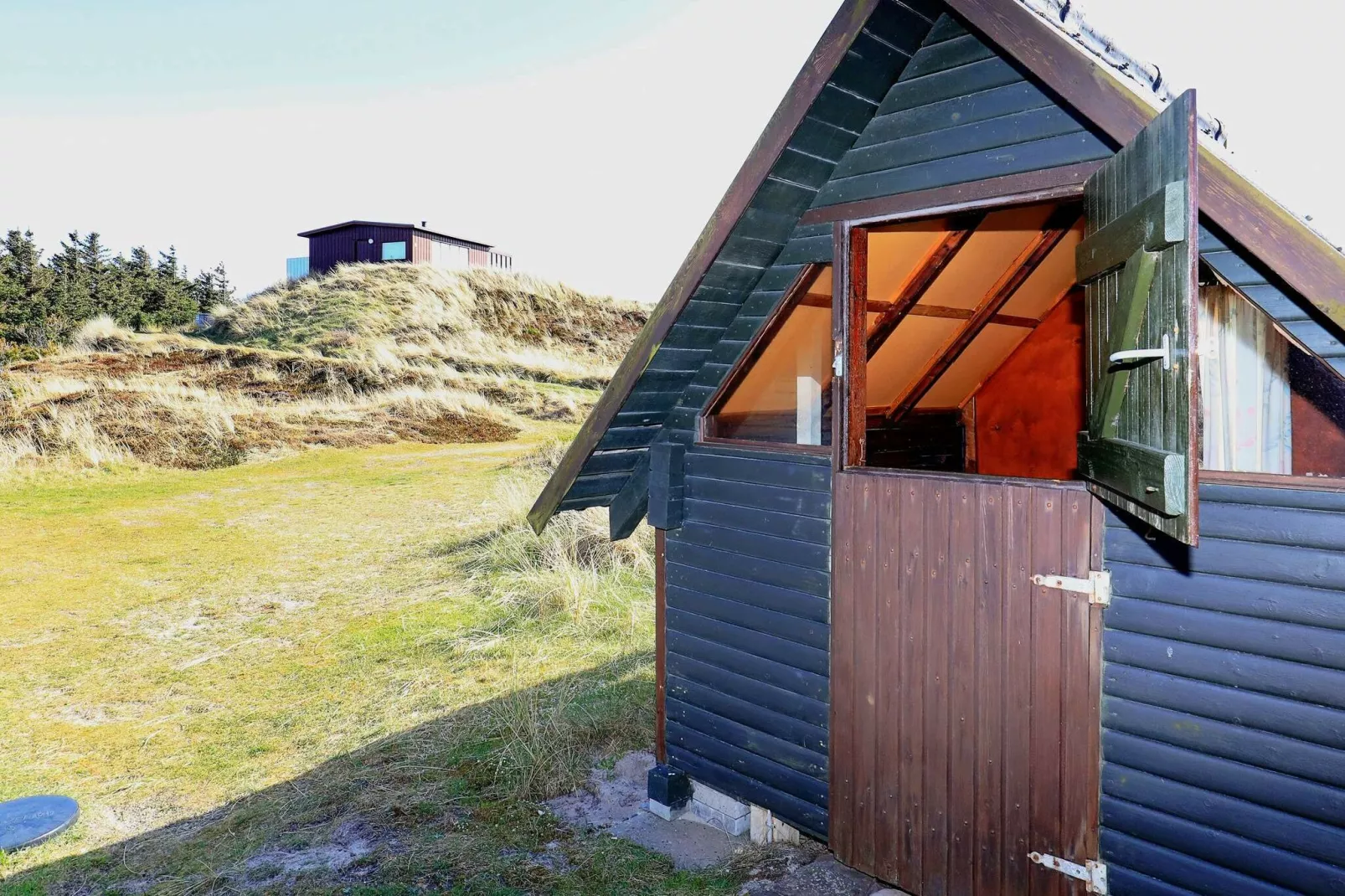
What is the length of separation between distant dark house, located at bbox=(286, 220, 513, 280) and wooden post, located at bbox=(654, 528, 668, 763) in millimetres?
39291

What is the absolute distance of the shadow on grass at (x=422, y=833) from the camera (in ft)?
15.7

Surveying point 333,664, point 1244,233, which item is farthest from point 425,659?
point 1244,233

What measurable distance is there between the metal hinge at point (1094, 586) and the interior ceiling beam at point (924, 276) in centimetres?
198

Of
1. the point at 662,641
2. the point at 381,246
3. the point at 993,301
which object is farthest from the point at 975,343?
the point at 381,246

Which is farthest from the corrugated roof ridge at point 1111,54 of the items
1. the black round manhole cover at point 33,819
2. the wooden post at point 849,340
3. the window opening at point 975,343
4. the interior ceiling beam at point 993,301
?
the black round manhole cover at point 33,819

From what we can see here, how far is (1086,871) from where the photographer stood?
343 cm

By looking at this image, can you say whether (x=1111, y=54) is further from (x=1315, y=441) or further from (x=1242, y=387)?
(x=1315, y=441)

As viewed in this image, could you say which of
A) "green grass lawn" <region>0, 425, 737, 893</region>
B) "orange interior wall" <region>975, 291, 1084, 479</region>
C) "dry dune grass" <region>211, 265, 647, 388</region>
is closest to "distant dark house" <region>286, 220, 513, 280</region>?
"dry dune grass" <region>211, 265, 647, 388</region>

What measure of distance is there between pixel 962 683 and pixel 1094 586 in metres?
0.79

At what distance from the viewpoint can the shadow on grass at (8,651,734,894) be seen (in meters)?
4.79

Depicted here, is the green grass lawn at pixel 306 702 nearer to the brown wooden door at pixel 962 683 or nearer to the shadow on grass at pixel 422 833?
the shadow on grass at pixel 422 833

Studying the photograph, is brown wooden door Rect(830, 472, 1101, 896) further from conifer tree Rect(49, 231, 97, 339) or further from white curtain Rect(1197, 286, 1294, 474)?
conifer tree Rect(49, 231, 97, 339)

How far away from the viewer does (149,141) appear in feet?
153

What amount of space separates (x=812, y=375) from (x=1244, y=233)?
2194mm
